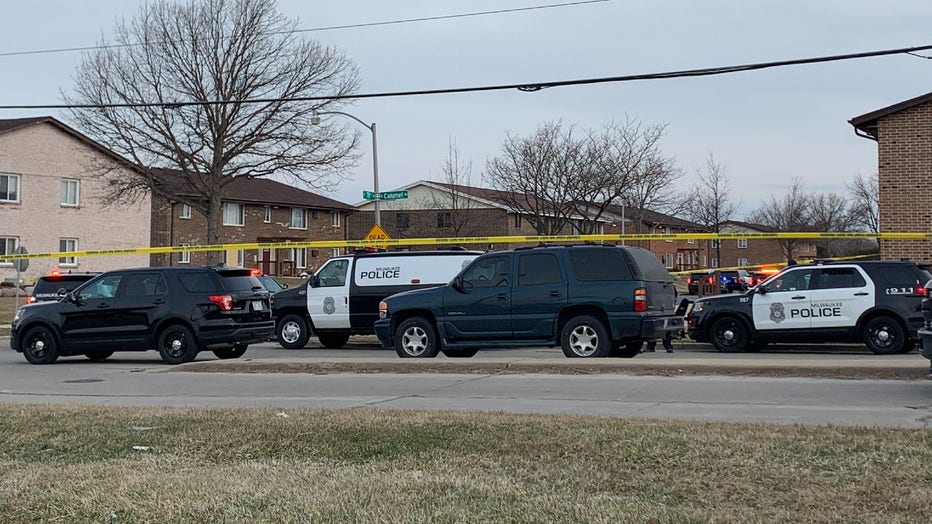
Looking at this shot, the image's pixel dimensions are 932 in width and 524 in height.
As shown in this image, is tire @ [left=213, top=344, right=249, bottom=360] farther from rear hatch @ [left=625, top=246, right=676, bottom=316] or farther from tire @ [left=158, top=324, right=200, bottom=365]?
rear hatch @ [left=625, top=246, right=676, bottom=316]

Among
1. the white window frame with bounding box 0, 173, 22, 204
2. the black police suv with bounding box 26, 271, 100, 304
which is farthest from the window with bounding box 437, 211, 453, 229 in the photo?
the black police suv with bounding box 26, 271, 100, 304

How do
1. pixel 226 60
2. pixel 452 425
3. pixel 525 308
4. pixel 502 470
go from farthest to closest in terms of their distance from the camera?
pixel 226 60 → pixel 525 308 → pixel 452 425 → pixel 502 470

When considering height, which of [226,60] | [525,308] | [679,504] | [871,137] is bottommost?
[679,504]

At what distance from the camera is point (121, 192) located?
42156 mm

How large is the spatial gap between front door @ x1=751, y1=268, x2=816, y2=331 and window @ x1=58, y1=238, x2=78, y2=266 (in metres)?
43.3

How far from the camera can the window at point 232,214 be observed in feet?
203

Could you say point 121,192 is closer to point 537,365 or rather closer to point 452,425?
point 537,365

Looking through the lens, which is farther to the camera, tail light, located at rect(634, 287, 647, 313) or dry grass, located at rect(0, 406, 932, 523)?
tail light, located at rect(634, 287, 647, 313)

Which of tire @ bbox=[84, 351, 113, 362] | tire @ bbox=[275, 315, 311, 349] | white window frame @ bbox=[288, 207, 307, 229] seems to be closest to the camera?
tire @ bbox=[84, 351, 113, 362]

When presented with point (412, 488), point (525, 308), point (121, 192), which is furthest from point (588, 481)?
point (121, 192)

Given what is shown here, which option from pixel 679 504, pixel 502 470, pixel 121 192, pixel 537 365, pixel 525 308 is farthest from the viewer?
pixel 121 192

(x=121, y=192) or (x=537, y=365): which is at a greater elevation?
(x=121, y=192)

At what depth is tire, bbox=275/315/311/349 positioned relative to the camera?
22375 millimetres

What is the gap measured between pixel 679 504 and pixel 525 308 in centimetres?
1062
